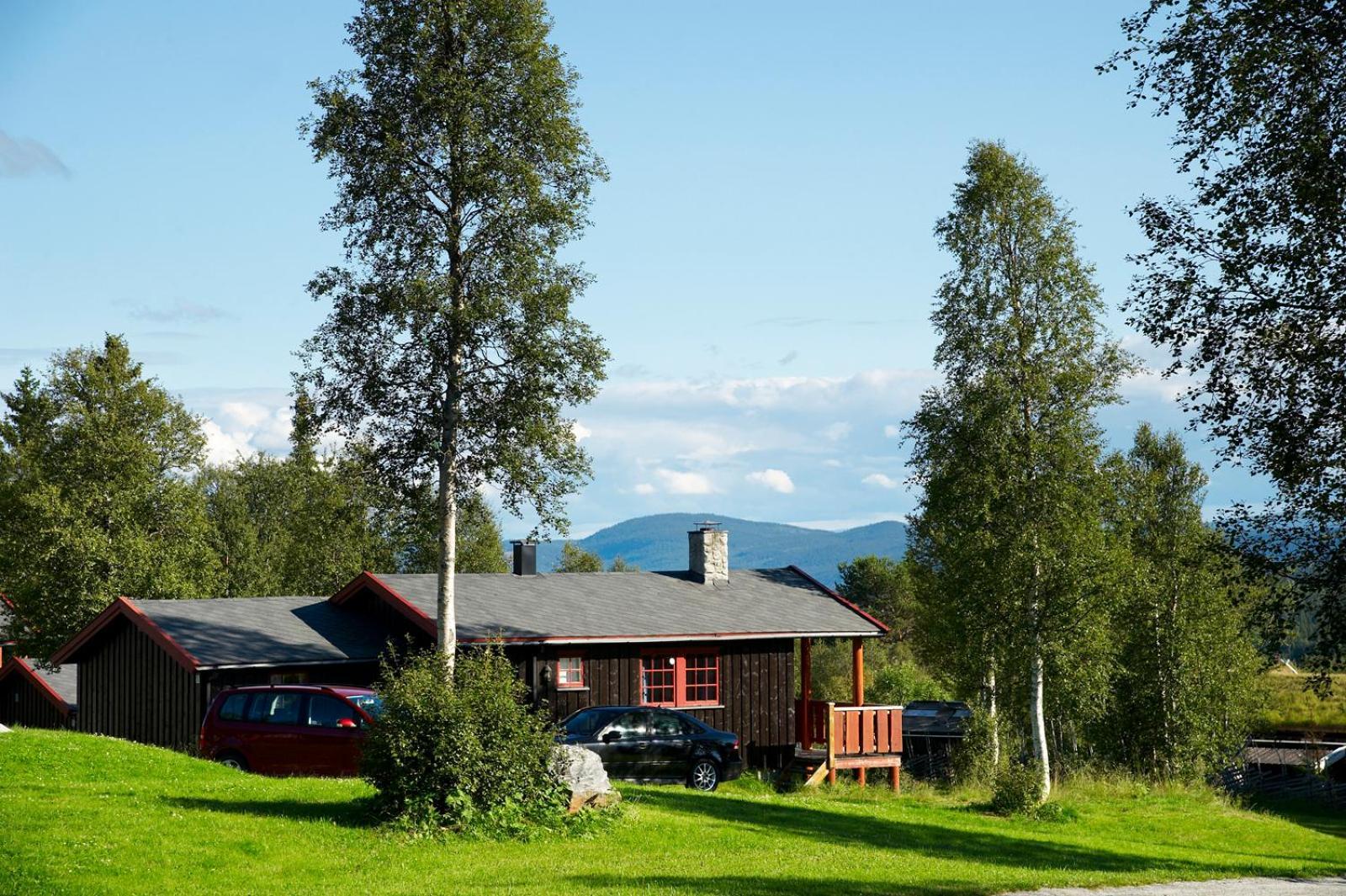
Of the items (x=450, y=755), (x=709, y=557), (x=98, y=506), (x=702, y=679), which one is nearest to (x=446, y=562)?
(x=450, y=755)

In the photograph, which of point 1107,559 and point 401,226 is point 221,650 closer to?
point 401,226

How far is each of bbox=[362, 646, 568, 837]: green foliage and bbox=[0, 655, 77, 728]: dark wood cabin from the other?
2643 centimetres

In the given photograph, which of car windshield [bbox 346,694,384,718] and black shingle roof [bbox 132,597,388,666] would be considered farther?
black shingle roof [bbox 132,597,388,666]

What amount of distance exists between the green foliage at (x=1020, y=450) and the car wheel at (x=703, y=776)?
675cm

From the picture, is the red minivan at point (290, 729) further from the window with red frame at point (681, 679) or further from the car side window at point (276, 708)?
the window with red frame at point (681, 679)

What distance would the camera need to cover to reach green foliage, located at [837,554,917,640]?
93.9 m

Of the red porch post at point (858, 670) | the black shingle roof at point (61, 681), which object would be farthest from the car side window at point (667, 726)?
the black shingle roof at point (61, 681)

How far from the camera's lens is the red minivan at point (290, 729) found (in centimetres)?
2306

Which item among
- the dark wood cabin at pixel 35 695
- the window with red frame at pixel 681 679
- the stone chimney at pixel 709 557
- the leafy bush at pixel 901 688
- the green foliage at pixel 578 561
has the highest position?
the green foliage at pixel 578 561

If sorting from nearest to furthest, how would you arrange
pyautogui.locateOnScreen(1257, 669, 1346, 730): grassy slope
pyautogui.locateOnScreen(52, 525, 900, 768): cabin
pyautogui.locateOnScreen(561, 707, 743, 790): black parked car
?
pyautogui.locateOnScreen(561, 707, 743, 790): black parked car, pyautogui.locateOnScreen(52, 525, 900, 768): cabin, pyautogui.locateOnScreen(1257, 669, 1346, 730): grassy slope

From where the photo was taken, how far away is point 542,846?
17094 mm

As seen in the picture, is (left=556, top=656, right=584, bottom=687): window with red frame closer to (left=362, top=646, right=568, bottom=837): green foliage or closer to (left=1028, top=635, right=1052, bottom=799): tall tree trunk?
(left=1028, top=635, right=1052, bottom=799): tall tree trunk

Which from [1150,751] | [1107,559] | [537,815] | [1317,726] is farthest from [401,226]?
[1317,726]

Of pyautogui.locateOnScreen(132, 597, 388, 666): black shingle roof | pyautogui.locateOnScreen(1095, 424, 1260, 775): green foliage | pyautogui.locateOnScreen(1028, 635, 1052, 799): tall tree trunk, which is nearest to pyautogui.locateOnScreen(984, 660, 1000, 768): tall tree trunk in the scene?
A: pyautogui.locateOnScreen(1028, 635, 1052, 799): tall tree trunk
